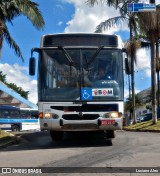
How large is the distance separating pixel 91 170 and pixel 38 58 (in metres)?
5.36

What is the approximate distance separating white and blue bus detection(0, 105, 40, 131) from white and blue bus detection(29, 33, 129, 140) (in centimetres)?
2451

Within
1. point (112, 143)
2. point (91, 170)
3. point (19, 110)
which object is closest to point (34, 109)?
point (19, 110)

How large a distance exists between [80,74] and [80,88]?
0.43 metres

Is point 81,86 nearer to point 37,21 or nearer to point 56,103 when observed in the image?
point 56,103

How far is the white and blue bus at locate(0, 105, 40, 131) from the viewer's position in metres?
37.6

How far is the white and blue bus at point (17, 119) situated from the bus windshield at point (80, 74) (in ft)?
80.5

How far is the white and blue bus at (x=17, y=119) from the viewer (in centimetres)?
3756

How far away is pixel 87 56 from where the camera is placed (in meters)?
12.4

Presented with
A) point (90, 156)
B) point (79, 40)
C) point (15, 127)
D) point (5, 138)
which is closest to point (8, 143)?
point (5, 138)

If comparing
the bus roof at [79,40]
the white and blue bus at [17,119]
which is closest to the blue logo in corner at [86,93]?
the bus roof at [79,40]

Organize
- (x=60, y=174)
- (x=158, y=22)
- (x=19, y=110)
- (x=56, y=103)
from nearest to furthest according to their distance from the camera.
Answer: (x=60, y=174) → (x=56, y=103) → (x=158, y=22) → (x=19, y=110)

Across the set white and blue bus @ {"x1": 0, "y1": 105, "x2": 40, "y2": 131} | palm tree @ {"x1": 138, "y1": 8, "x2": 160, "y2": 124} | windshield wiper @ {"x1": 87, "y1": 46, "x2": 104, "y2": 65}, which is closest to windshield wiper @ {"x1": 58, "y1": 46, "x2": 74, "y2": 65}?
windshield wiper @ {"x1": 87, "y1": 46, "x2": 104, "y2": 65}

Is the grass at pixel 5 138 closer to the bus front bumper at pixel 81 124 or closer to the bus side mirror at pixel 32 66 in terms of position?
the bus front bumper at pixel 81 124

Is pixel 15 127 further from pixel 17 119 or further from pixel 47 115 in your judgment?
pixel 47 115
